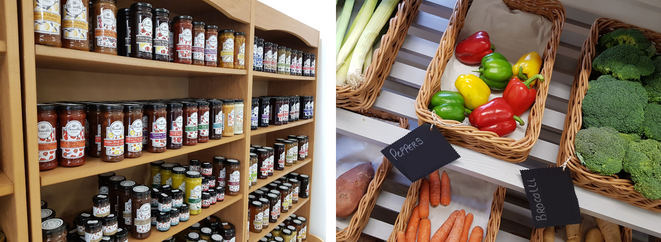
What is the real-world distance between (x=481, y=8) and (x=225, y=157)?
1.43 metres

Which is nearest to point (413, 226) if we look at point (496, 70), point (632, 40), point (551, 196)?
point (551, 196)

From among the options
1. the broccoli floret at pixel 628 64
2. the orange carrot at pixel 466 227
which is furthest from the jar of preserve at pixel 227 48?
the broccoli floret at pixel 628 64

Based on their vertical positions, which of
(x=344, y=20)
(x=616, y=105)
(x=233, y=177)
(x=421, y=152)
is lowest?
(x=233, y=177)

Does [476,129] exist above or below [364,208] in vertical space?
above

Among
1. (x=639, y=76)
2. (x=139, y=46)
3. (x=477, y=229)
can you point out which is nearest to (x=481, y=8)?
(x=639, y=76)

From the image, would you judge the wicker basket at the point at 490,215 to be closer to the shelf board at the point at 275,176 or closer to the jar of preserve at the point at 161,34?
the shelf board at the point at 275,176

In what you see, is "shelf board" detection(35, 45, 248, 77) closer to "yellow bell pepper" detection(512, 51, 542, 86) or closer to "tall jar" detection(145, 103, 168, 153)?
"tall jar" detection(145, 103, 168, 153)

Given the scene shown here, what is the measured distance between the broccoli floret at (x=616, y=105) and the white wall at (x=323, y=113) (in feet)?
4.24

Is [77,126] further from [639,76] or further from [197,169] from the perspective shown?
[639,76]

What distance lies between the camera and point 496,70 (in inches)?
61.7

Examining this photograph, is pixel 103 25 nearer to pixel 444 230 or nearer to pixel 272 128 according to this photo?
pixel 272 128

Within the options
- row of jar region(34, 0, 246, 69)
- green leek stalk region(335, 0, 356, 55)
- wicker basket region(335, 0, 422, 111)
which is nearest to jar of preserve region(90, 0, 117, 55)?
row of jar region(34, 0, 246, 69)

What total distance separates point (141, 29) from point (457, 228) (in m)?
1.53

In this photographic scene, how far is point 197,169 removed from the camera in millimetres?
1418
